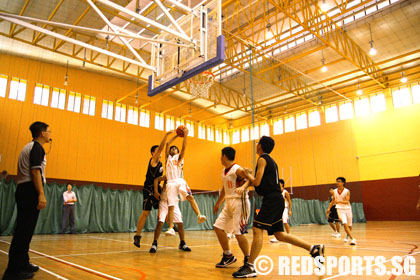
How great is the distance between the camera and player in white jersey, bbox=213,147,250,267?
149 inches

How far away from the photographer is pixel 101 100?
20281mm

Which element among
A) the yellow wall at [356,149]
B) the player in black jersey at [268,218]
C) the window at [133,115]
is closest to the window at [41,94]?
the window at [133,115]

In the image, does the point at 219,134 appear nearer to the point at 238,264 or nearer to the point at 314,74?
the point at 314,74

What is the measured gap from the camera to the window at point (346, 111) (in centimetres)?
2152

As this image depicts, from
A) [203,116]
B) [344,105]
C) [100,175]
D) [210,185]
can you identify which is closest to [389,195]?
[344,105]

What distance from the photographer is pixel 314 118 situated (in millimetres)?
23250

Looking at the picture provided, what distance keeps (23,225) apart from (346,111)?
22366 millimetres

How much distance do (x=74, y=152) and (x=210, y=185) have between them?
11385 millimetres

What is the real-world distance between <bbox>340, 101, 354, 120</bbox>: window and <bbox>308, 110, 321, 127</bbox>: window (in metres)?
1.68

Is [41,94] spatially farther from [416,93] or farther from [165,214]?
[416,93]

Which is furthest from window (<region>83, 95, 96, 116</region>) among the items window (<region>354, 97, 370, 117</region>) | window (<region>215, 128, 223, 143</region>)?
window (<region>354, 97, 370, 117</region>)

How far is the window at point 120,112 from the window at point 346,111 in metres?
15.9

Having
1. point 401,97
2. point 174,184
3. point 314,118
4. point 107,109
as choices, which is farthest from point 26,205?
point 314,118

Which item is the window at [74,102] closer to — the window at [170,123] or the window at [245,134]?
the window at [170,123]
